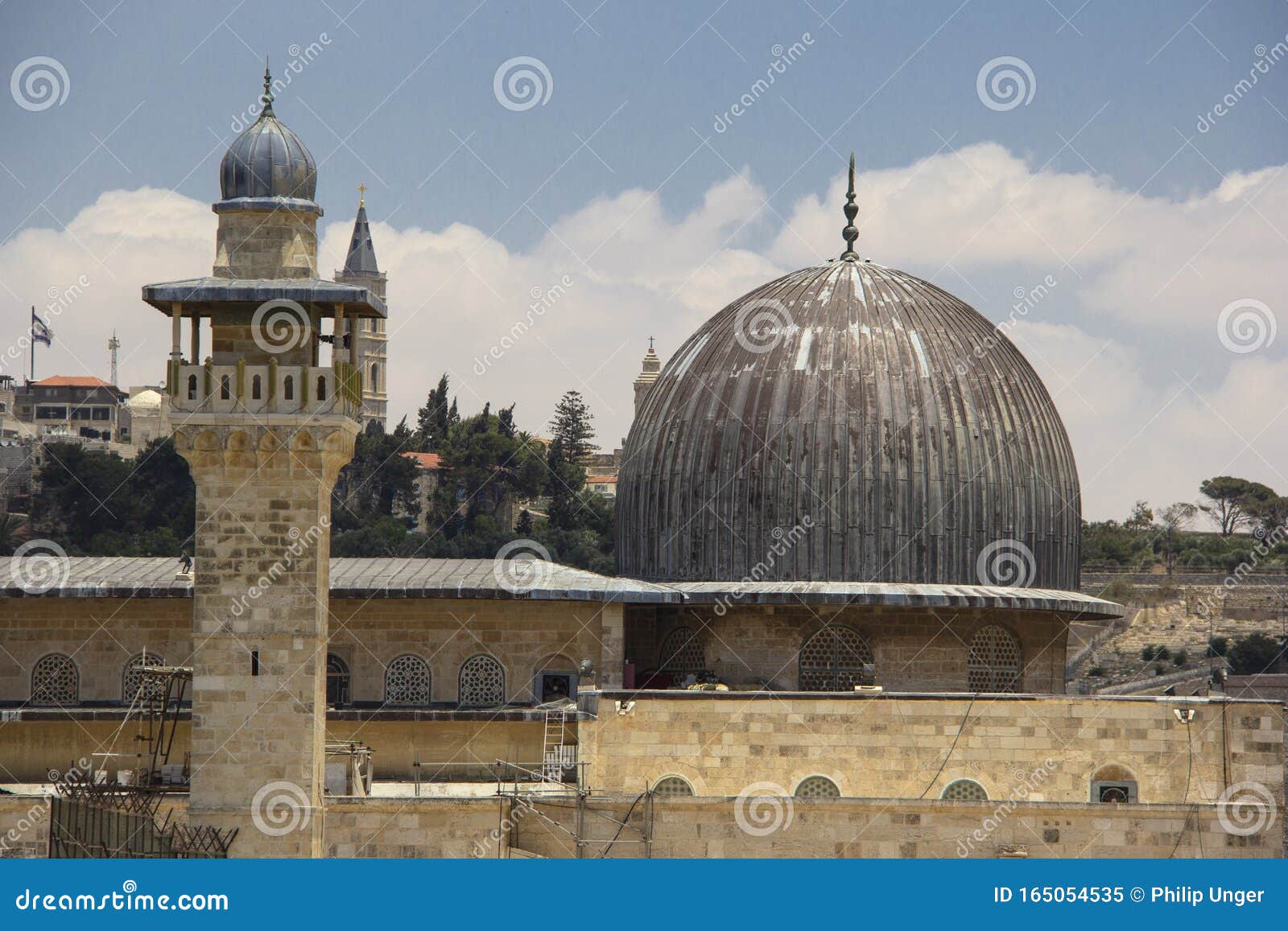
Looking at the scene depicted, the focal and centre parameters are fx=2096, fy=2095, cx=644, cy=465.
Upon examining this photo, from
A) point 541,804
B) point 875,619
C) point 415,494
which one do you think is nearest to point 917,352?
point 875,619

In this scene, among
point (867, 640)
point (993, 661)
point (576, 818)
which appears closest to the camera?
point (576, 818)

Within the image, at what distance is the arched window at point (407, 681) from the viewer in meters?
30.5

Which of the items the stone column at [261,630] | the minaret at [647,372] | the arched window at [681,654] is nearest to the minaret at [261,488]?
the stone column at [261,630]

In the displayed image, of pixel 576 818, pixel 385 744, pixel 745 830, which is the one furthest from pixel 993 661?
pixel 385 744

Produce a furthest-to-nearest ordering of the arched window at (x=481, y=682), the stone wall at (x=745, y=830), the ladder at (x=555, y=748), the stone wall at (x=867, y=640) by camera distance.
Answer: the stone wall at (x=867, y=640) < the arched window at (x=481, y=682) < the ladder at (x=555, y=748) < the stone wall at (x=745, y=830)

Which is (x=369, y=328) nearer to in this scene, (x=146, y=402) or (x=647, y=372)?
(x=146, y=402)

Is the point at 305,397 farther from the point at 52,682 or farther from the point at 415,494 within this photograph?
the point at 415,494

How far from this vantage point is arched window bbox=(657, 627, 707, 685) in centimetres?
3164

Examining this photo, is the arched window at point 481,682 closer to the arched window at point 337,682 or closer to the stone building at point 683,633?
the stone building at point 683,633

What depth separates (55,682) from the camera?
3067 centimetres

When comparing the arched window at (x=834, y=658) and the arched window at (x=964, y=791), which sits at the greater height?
the arched window at (x=834, y=658)

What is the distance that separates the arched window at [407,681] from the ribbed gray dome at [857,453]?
13.8 ft

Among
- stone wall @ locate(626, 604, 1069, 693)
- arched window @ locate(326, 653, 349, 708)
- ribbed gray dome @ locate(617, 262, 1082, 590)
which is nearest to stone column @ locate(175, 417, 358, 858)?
arched window @ locate(326, 653, 349, 708)

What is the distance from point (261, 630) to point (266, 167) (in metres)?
5.81
